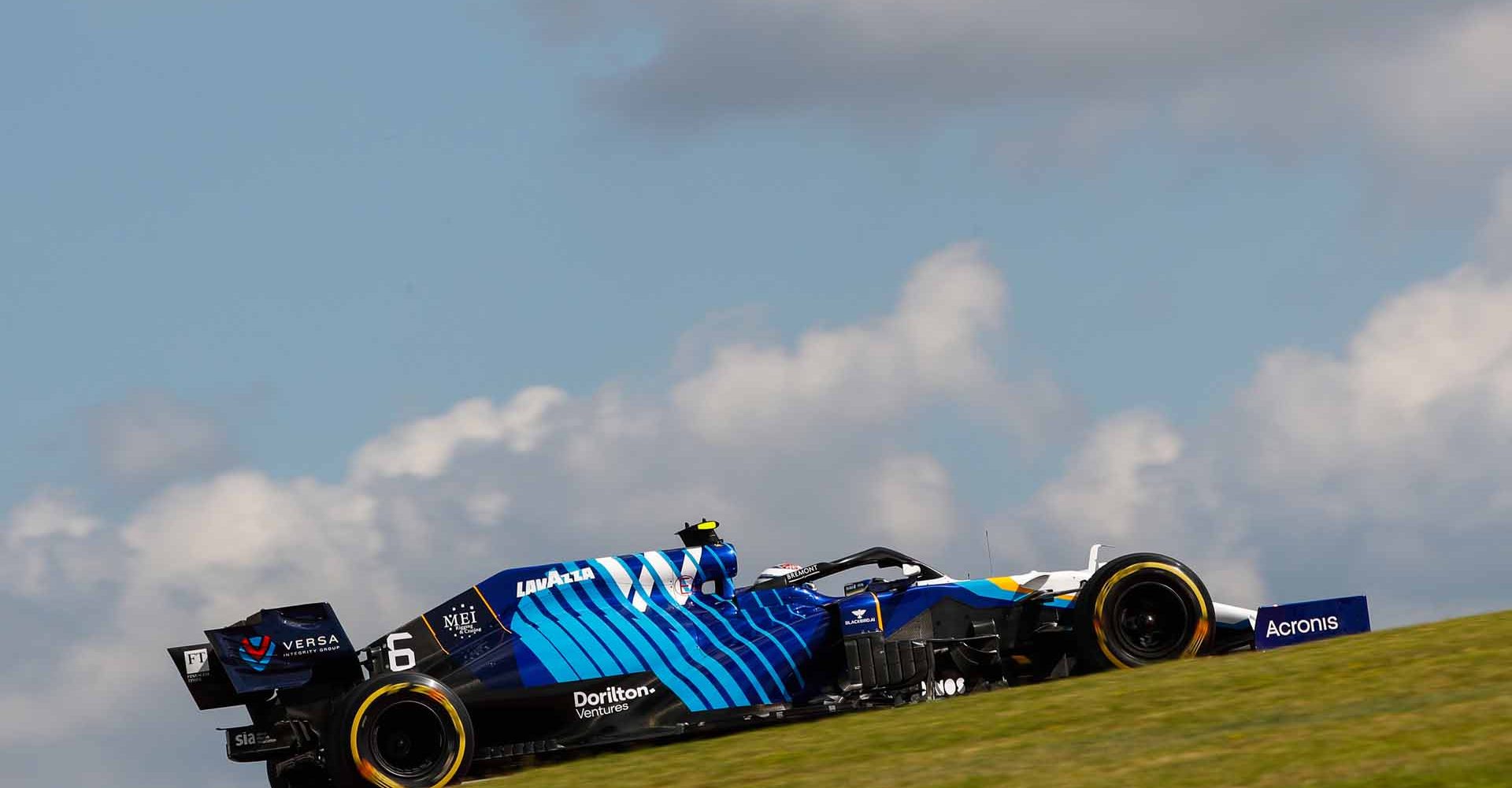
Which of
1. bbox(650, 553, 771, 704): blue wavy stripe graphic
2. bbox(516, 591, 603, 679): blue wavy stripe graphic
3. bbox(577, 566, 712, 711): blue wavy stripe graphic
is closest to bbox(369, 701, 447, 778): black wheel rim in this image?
bbox(516, 591, 603, 679): blue wavy stripe graphic

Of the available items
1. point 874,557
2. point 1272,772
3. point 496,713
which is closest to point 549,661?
point 496,713

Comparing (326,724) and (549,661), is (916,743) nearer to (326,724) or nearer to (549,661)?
(549,661)

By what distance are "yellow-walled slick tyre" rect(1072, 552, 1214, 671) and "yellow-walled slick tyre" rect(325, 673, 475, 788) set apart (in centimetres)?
540

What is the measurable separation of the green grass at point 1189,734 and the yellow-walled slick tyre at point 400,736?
462mm

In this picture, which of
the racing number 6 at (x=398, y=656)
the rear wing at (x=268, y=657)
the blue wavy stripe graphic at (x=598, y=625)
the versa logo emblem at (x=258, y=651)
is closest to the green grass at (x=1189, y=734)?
the blue wavy stripe graphic at (x=598, y=625)

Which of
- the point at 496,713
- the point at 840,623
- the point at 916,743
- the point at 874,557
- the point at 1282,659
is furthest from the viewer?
the point at 874,557

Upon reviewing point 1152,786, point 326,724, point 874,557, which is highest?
point 874,557

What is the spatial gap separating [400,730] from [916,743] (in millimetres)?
4516

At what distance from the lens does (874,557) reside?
17906 millimetres

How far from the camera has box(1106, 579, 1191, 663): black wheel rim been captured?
15.4m

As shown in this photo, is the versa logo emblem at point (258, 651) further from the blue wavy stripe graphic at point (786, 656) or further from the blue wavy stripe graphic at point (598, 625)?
the blue wavy stripe graphic at point (786, 656)

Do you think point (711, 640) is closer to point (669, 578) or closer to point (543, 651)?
point (669, 578)

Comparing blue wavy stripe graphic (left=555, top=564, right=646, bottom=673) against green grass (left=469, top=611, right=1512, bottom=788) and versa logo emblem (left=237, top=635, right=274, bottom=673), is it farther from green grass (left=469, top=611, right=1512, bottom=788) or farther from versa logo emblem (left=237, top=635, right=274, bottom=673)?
versa logo emblem (left=237, top=635, right=274, bottom=673)

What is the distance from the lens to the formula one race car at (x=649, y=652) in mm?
14773
